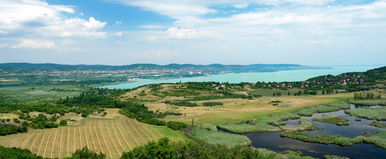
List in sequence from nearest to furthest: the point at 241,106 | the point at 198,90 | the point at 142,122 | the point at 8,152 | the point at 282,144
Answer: the point at 8,152 → the point at 282,144 → the point at 142,122 → the point at 241,106 → the point at 198,90

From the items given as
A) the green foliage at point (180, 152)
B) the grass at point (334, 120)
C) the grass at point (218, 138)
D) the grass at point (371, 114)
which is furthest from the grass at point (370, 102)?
the green foliage at point (180, 152)

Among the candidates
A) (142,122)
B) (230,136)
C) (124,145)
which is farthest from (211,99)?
(124,145)

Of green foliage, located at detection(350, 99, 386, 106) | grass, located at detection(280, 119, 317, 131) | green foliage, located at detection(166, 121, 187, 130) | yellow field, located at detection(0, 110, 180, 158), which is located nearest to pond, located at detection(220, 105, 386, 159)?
grass, located at detection(280, 119, 317, 131)

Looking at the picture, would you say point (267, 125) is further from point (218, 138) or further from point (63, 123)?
point (63, 123)

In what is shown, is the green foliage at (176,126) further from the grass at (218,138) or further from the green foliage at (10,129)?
the green foliage at (10,129)

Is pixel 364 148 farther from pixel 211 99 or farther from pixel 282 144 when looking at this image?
pixel 211 99
